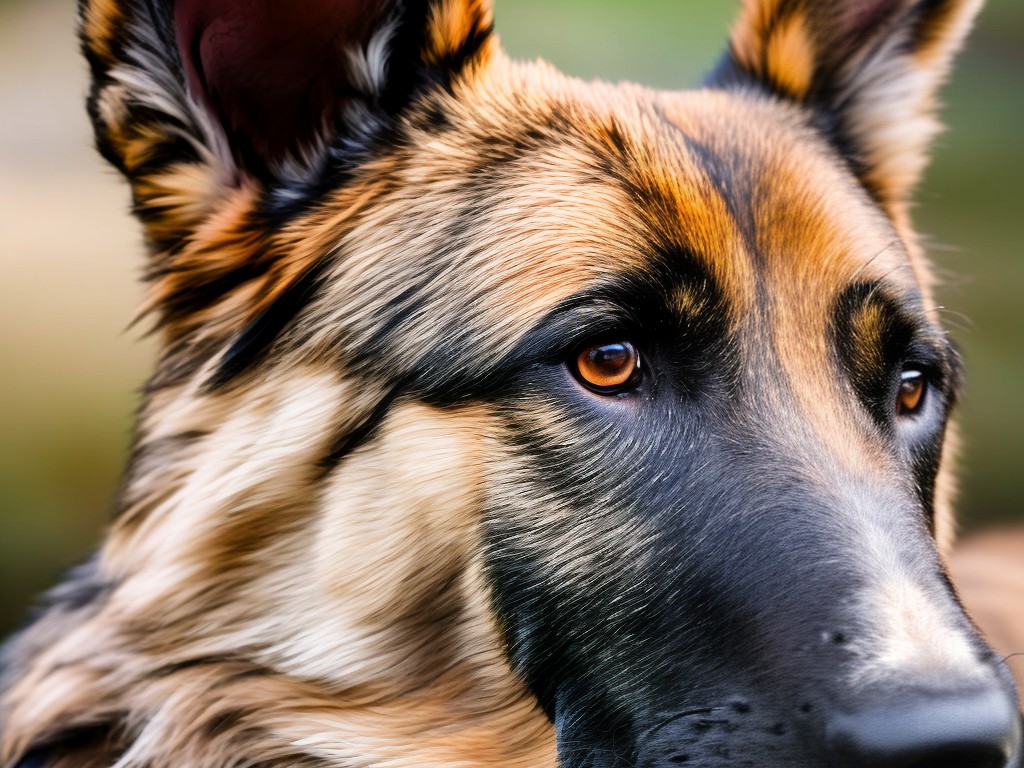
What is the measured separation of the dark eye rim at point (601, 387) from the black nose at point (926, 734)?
2.86 feet

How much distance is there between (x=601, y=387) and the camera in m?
2.30

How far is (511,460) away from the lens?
227 centimetres

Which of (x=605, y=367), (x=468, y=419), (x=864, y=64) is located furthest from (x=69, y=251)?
(x=864, y=64)

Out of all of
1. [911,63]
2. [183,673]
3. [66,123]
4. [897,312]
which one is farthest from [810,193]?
[66,123]

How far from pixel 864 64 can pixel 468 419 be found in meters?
1.99

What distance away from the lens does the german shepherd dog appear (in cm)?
218

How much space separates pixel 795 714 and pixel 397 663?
3.33 feet

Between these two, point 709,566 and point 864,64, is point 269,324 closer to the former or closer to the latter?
point 709,566

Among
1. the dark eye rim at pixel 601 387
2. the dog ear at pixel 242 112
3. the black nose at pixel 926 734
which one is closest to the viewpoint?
the black nose at pixel 926 734

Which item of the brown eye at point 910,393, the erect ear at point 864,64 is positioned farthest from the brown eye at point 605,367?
the erect ear at point 864,64

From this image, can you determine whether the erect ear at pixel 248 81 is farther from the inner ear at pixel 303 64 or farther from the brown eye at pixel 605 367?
the brown eye at pixel 605 367

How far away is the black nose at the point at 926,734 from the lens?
1.71 m

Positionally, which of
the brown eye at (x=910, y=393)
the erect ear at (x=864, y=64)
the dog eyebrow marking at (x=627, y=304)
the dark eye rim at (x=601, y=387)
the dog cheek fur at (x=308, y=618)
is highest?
the erect ear at (x=864, y=64)

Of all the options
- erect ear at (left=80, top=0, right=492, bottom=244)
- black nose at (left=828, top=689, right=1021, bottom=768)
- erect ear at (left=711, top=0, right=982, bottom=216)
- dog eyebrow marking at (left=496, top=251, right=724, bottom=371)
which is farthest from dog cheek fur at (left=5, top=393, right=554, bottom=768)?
erect ear at (left=711, top=0, right=982, bottom=216)
